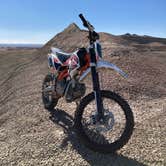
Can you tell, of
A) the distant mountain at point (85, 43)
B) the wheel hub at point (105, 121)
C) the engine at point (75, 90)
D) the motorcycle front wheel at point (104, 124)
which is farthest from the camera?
the distant mountain at point (85, 43)

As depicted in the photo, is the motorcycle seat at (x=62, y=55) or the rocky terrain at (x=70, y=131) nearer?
the rocky terrain at (x=70, y=131)

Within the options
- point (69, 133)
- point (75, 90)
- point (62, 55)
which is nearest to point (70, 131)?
point (69, 133)

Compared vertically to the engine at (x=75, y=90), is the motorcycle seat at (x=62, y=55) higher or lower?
higher

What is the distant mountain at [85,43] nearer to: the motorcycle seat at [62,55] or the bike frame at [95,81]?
the motorcycle seat at [62,55]

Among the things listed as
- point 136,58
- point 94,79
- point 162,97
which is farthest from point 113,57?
point 94,79

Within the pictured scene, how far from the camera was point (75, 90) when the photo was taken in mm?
6266

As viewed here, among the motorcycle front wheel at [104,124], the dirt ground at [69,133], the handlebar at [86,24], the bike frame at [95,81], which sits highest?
the handlebar at [86,24]

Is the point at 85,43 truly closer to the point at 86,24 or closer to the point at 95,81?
the point at 86,24

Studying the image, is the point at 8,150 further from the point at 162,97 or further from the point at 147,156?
the point at 162,97

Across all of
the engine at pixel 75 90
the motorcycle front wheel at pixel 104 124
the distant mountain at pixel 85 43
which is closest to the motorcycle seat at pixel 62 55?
the engine at pixel 75 90

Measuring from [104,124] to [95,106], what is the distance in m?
0.34

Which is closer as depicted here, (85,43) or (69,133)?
(69,133)

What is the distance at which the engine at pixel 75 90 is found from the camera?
245 inches

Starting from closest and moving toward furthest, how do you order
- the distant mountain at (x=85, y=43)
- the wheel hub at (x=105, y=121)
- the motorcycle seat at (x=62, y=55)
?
the wheel hub at (x=105, y=121)
the motorcycle seat at (x=62, y=55)
the distant mountain at (x=85, y=43)
